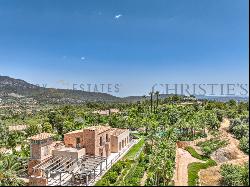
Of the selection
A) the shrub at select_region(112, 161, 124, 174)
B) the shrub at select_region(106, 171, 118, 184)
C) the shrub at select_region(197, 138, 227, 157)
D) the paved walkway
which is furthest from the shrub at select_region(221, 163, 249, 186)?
the paved walkway

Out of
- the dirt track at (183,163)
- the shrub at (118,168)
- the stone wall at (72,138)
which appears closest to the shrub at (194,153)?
the dirt track at (183,163)

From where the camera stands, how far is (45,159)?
3541 cm

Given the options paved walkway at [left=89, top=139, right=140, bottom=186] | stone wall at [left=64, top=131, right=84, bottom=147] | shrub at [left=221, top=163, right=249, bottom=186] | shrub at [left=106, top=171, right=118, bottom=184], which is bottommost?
shrub at [left=106, top=171, right=118, bottom=184]

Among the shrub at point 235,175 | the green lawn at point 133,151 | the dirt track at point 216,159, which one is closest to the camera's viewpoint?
the shrub at point 235,175

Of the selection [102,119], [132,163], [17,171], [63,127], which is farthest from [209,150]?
[102,119]

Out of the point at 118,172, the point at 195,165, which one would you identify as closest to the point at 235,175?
the point at 195,165

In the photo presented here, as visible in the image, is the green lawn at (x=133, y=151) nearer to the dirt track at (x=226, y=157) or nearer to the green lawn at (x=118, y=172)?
the green lawn at (x=118, y=172)

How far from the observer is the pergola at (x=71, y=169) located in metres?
30.7

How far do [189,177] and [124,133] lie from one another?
2275cm

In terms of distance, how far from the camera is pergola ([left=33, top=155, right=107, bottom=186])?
3073 centimetres

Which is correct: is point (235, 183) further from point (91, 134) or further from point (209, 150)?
point (91, 134)

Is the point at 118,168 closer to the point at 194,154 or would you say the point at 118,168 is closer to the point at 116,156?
the point at 116,156

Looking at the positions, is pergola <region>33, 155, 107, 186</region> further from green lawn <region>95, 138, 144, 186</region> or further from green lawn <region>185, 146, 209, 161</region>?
green lawn <region>185, 146, 209, 161</region>

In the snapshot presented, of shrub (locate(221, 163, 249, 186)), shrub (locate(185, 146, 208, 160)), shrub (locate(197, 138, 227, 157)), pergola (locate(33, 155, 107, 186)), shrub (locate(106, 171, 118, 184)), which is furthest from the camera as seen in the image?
shrub (locate(185, 146, 208, 160))
